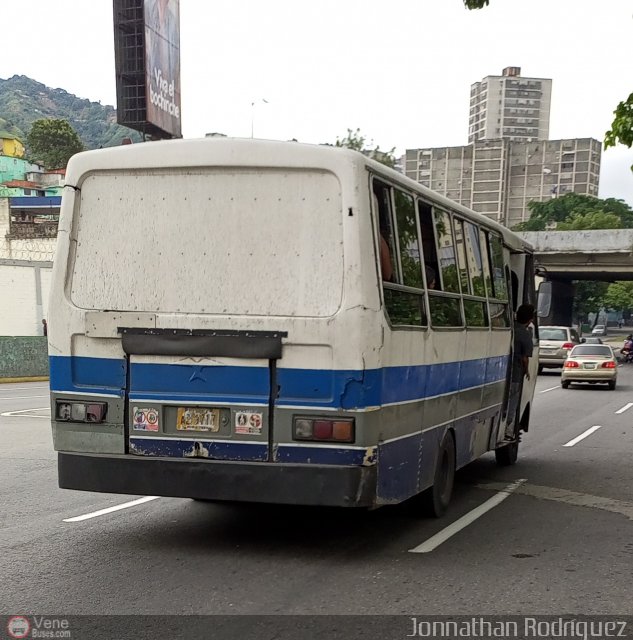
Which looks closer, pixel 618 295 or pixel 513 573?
pixel 513 573

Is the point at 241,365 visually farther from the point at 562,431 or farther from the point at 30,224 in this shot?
the point at 30,224

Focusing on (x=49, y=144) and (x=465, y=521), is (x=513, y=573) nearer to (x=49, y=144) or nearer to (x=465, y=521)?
(x=465, y=521)

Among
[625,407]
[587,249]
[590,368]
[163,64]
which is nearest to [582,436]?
[625,407]

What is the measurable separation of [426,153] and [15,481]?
6294 inches

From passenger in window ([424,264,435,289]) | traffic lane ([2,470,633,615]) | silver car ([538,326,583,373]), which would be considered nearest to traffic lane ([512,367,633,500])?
traffic lane ([2,470,633,615])

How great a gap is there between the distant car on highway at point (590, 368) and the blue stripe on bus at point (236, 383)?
67.8 feet

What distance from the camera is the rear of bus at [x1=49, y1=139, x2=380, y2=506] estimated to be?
595 cm

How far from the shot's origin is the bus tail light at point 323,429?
590 centimetres

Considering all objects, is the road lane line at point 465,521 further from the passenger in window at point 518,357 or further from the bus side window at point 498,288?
the bus side window at point 498,288

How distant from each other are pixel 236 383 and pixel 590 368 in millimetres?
21890

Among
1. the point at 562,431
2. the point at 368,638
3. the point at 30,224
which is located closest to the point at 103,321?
the point at 368,638

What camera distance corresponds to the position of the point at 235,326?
6.08 meters

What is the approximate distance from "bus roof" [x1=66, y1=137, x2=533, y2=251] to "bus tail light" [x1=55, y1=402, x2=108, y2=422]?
1.61 meters

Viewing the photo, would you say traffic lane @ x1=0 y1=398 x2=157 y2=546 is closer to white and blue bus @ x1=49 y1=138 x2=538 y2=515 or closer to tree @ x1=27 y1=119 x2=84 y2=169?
white and blue bus @ x1=49 y1=138 x2=538 y2=515
